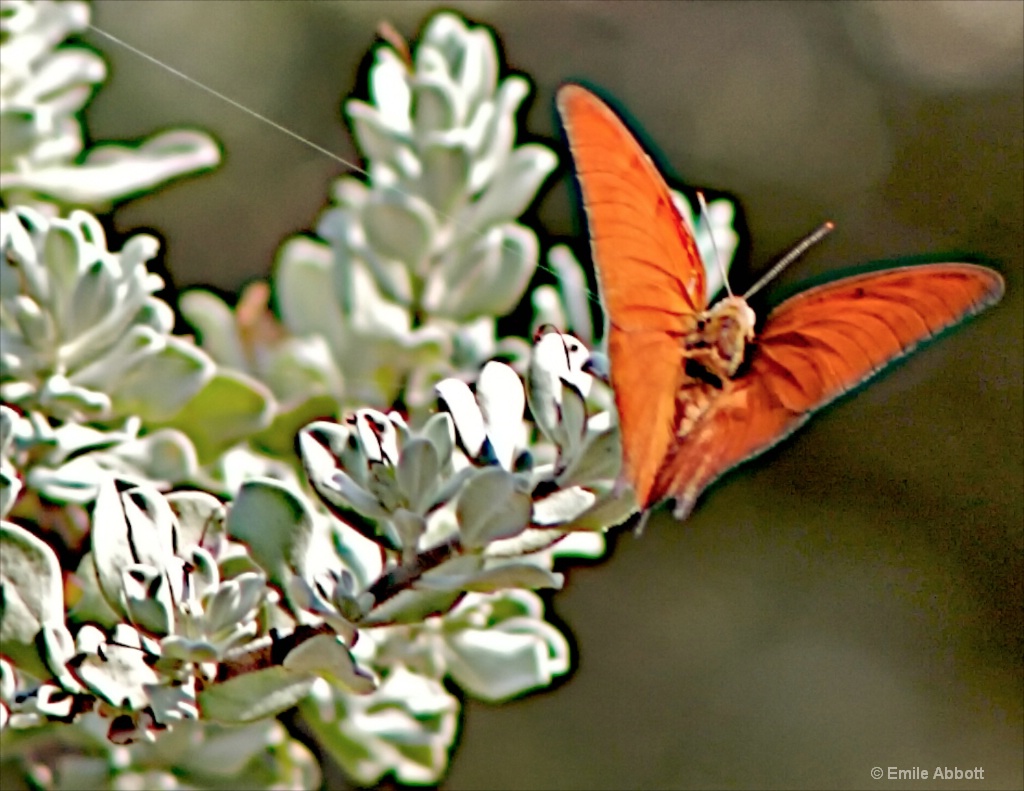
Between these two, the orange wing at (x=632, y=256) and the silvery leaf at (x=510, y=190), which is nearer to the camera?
the orange wing at (x=632, y=256)

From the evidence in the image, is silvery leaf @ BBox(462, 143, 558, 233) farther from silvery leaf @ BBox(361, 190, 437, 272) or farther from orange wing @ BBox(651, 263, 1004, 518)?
orange wing @ BBox(651, 263, 1004, 518)

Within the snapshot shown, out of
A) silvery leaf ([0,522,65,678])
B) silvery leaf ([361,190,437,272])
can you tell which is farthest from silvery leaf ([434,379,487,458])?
silvery leaf ([361,190,437,272])

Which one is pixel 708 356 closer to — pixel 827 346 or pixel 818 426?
pixel 827 346

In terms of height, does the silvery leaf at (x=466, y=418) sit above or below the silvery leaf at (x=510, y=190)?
above

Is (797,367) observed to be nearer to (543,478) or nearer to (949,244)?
(543,478)

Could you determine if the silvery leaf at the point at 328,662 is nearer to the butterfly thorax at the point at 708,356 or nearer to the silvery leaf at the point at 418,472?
the silvery leaf at the point at 418,472

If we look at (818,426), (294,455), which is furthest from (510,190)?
(818,426)

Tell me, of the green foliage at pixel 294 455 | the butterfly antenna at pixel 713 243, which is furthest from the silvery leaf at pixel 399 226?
the butterfly antenna at pixel 713 243

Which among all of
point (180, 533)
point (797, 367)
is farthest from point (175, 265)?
point (797, 367)
